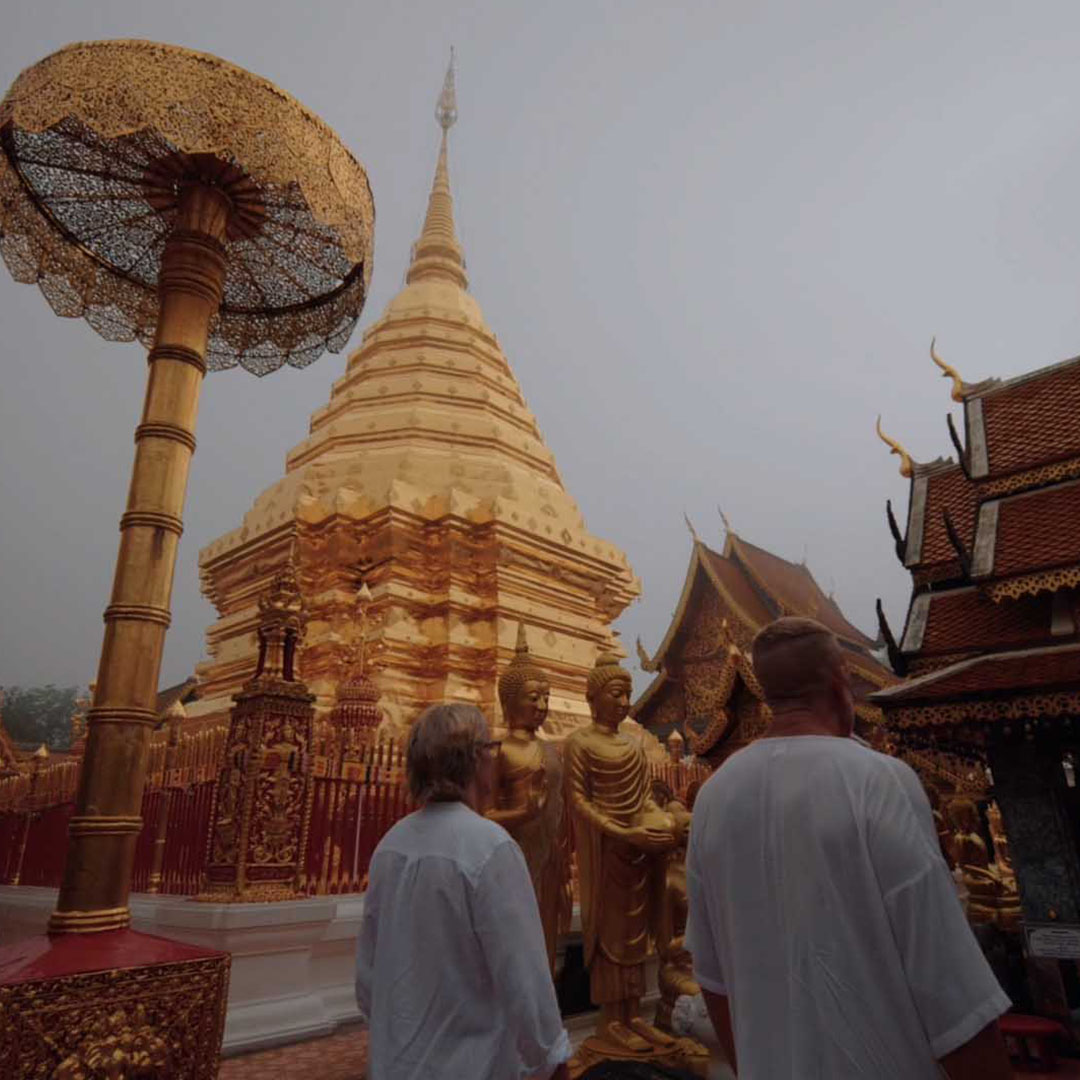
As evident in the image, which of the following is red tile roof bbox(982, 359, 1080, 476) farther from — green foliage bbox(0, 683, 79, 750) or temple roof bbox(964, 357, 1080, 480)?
green foliage bbox(0, 683, 79, 750)

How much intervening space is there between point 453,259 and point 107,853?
15292 millimetres

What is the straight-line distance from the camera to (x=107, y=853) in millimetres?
2781

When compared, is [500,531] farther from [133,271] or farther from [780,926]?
[780,926]

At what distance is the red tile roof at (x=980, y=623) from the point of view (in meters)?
5.68

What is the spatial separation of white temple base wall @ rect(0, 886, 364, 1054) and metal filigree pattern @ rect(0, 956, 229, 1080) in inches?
51.4

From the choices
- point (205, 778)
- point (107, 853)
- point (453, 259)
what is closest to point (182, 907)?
point (205, 778)

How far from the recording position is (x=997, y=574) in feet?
18.0

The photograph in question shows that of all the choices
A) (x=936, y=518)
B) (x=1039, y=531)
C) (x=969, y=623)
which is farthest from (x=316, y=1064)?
(x=936, y=518)

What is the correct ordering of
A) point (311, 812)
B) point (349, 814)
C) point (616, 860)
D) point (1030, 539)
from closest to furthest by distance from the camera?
point (616, 860) → point (311, 812) → point (349, 814) → point (1030, 539)

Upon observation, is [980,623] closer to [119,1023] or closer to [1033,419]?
[1033,419]

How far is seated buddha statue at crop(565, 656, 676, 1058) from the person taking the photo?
11.7 ft

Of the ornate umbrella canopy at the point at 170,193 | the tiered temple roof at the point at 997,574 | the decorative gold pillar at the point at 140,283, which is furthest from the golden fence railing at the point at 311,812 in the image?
the ornate umbrella canopy at the point at 170,193

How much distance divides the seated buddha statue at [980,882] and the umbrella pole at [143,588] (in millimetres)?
5358

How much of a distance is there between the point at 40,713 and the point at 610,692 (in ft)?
146
